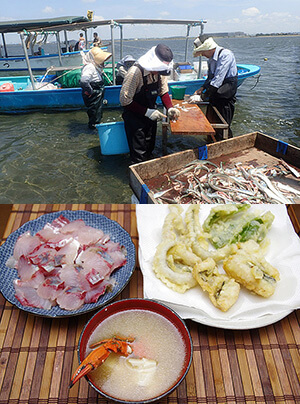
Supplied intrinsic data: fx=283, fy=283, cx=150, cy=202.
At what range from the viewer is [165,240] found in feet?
6.66

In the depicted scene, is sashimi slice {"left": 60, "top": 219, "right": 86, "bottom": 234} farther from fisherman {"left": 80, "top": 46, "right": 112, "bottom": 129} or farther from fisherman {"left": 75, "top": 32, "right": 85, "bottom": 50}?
fisherman {"left": 75, "top": 32, "right": 85, "bottom": 50}

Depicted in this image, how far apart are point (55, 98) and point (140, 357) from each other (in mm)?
12518

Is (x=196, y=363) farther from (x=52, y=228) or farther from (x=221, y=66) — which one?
(x=221, y=66)

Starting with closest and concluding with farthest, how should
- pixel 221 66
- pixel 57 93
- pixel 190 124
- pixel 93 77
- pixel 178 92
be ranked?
1. pixel 190 124
2. pixel 221 66
3. pixel 178 92
4. pixel 93 77
5. pixel 57 93

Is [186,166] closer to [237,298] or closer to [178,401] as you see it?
[237,298]

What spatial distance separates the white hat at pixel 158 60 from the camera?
190 inches

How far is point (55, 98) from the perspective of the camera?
Answer: 474 inches

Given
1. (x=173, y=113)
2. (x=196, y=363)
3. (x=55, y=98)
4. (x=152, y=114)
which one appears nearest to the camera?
(x=196, y=363)

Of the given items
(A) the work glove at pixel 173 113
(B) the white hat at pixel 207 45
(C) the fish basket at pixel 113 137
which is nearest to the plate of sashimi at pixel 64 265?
(A) the work glove at pixel 173 113

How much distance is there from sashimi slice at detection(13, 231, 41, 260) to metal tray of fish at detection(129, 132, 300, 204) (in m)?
2.25

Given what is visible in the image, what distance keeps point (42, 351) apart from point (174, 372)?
0.76 metres

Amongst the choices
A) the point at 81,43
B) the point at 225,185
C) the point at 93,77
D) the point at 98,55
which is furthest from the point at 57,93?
the point at 225,185

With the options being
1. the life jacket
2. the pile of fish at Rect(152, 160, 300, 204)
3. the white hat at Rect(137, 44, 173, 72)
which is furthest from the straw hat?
the pile of fish at Rect(152, 160, 300, 204)

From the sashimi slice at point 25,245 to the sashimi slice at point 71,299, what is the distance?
0.43 m
